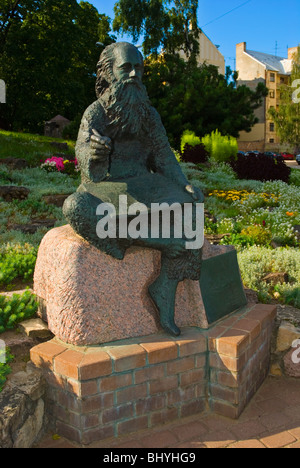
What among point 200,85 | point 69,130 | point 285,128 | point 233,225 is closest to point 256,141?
point 285,128

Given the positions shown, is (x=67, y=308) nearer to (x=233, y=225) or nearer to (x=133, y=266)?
(x=133, y=266)

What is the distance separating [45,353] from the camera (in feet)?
7.89

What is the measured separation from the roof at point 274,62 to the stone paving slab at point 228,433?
132 feet

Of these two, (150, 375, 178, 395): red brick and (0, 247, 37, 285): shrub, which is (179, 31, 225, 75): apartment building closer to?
(0, 247, 37, 285): shrub

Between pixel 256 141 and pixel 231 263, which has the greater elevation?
pixel 256 141

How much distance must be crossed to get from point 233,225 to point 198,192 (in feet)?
12.4

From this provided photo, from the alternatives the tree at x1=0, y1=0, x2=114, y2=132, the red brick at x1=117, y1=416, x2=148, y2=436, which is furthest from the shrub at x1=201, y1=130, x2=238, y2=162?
the red brick at x1=117, y1=416, x2=148, y2=436

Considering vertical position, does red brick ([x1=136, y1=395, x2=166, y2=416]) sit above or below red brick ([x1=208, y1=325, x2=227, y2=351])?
below

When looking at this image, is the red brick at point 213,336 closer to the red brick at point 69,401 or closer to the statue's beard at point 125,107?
the red brick at point 69,401

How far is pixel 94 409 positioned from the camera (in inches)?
89.7

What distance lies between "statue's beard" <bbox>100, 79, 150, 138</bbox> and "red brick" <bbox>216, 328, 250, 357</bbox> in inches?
61.5

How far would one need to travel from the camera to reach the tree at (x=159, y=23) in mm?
21672

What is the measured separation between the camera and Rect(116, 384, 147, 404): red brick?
7.73 ft

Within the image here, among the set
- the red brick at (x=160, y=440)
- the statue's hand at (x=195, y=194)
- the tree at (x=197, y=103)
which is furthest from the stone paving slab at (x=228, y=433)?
the tree at (x=197, y=103)
